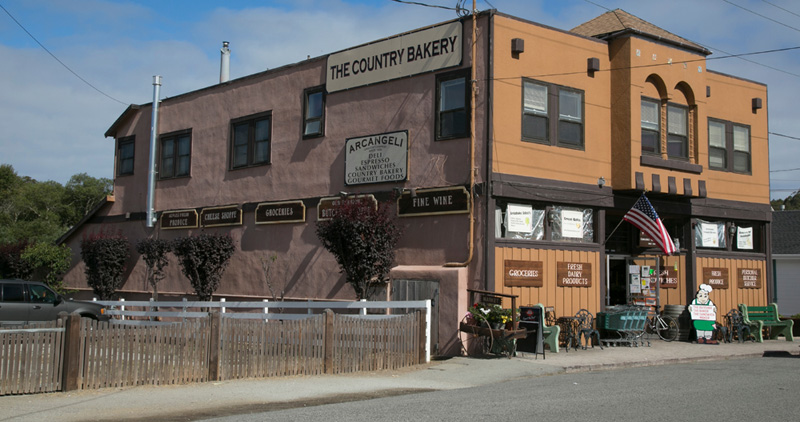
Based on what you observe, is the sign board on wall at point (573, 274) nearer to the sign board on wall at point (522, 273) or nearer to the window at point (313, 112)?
the sign board on wall at point (522, 273)

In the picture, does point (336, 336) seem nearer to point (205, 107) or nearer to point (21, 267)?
point (205, 107)

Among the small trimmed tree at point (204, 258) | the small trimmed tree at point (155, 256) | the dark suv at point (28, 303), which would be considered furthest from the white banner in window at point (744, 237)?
the dark suv at point (28, 303)

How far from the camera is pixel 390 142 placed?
19531mm

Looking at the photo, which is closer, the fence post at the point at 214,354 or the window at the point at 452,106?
the fence post at the point at 214,354

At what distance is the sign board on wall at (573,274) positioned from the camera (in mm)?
18328

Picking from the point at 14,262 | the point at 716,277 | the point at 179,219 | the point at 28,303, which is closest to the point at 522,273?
the point at 716,277

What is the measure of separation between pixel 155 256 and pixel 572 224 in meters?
13.6

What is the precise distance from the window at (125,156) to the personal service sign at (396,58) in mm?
10827

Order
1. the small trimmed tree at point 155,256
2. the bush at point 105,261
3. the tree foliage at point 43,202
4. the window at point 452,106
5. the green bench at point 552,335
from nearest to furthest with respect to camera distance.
→ 1. the green bench at point 552,335
2. the window at point 452,106
3. the small trimmed tree at point 155,256
4. the bush at point 105,261
5. the tree foliage at point 43,202

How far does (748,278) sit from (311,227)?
43.2ft

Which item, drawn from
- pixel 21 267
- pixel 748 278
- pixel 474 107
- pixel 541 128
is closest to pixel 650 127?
pixel 541 128

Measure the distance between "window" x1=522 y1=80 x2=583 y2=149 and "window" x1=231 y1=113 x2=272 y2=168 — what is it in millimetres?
8368

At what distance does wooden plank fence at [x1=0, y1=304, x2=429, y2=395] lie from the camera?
11.6 metres

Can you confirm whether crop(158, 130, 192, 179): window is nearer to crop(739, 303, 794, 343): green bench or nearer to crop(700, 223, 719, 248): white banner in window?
crop(700, 223, 719, 248): white banner in window
